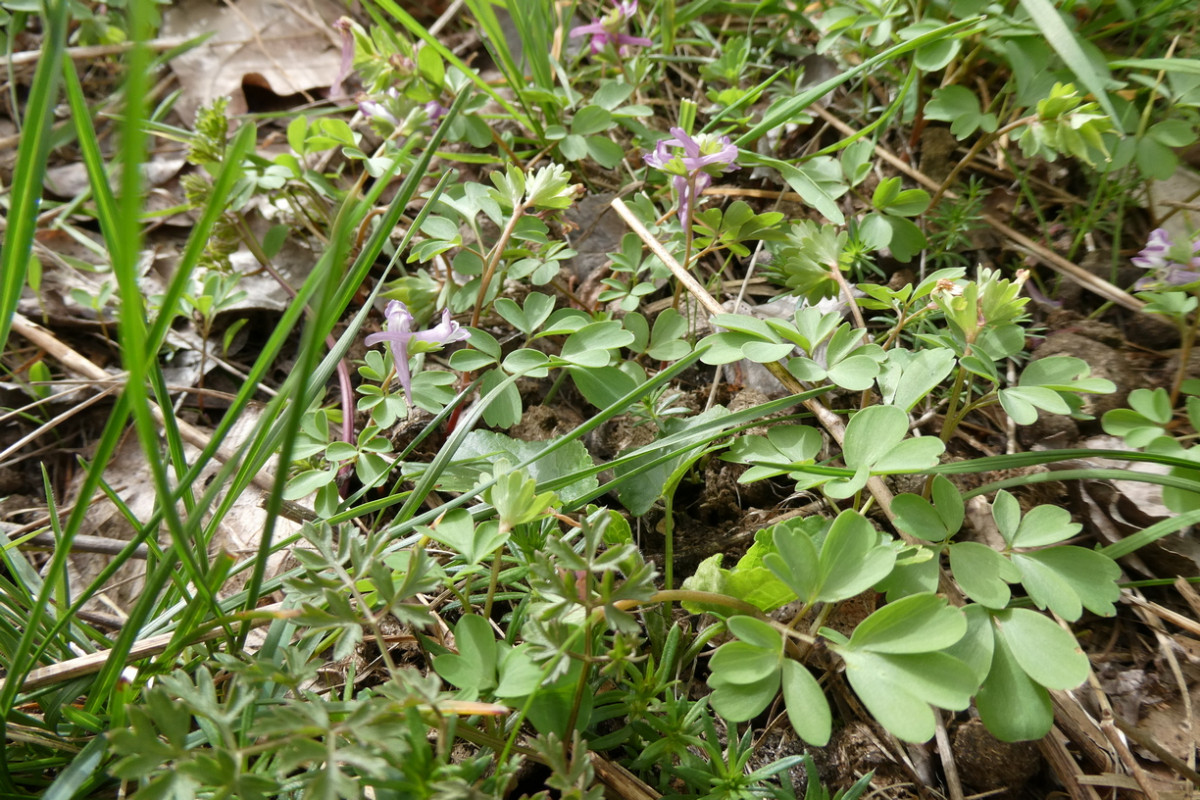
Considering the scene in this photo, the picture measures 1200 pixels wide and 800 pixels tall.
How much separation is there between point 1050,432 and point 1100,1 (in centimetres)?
121

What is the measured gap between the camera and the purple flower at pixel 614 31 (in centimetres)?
229

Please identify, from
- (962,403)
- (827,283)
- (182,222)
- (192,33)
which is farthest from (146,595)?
(192,33)

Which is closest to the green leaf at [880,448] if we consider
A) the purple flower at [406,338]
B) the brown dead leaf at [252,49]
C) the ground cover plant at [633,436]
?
the ground cover plant at [633,436]

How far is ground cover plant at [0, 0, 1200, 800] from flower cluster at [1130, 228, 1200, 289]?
0.01 meters

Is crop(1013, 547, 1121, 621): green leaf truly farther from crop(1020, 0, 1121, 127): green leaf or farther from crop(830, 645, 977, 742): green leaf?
crop(1020, 0, 1121, 127): green leaf

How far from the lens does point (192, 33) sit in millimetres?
3115

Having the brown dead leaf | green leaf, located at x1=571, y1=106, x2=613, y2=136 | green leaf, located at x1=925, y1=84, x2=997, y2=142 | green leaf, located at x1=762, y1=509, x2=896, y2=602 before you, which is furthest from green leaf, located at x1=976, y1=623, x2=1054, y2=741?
the brown dead leaf

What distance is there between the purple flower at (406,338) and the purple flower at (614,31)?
1306mm

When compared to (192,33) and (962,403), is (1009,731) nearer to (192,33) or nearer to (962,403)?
(962,403)

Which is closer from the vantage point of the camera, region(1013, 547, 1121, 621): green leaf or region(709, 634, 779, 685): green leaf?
region(709, 634, 779, 685): green leaf

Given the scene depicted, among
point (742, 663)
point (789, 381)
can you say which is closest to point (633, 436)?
point (789, 381)

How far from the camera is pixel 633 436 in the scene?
1716 millimetres

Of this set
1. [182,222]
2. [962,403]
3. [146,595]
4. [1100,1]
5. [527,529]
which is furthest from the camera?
[182,222]

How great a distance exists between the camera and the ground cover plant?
102 cm
